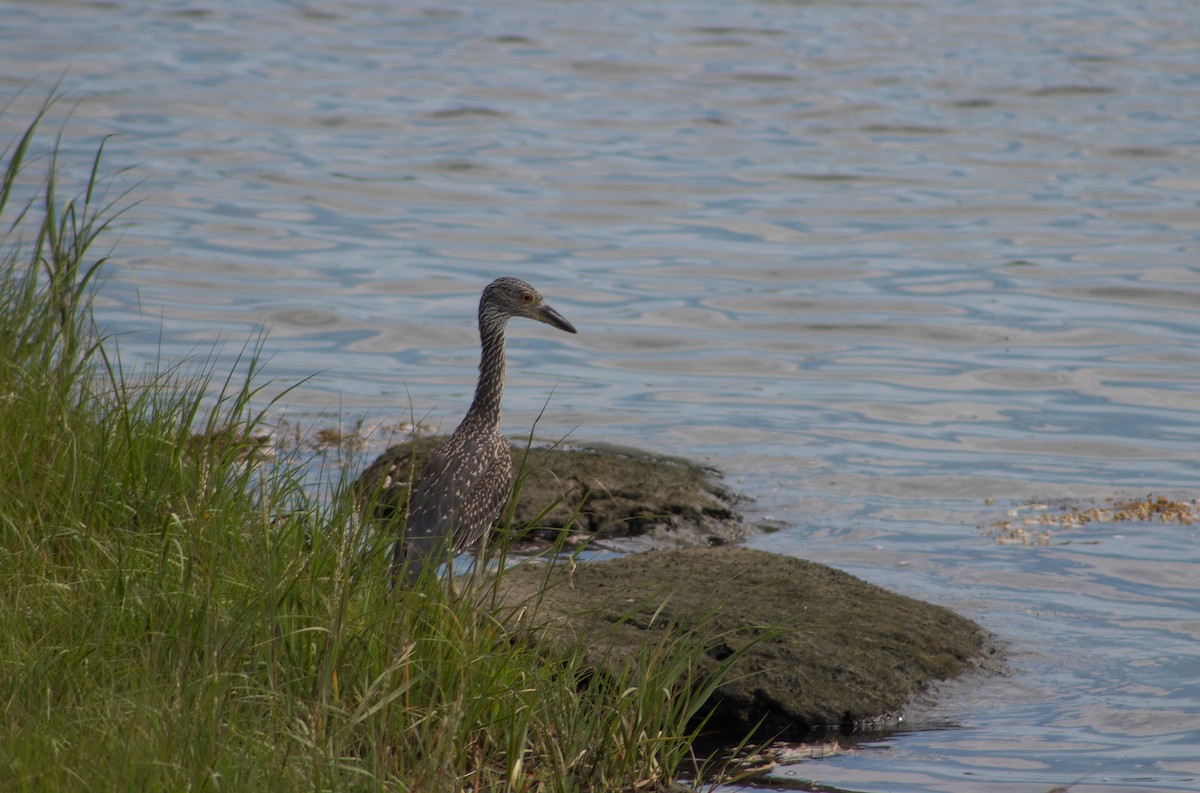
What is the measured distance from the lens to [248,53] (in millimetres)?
25203

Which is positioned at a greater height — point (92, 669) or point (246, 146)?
point (246, 146)

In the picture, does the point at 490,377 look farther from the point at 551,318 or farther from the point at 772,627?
the point at 772,627

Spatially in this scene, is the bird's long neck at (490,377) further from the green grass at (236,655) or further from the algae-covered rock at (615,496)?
the green grass at (236,655)

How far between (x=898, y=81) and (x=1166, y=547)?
17.0m

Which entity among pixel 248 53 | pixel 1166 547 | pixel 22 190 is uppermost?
pixel 248 53

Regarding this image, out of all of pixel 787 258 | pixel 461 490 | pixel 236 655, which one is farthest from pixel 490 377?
pixel 787 258

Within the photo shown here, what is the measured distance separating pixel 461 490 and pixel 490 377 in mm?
1033

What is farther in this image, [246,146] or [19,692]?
[246,146]

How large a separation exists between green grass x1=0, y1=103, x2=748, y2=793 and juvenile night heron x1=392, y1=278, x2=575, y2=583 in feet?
2.57

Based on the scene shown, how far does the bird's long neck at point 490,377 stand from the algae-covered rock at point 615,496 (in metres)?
0.57

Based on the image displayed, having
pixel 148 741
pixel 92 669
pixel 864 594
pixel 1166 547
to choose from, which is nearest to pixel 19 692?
pixel 92 669

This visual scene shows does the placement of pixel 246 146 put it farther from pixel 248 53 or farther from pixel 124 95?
pixel 248 53

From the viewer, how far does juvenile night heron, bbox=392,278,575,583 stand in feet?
22.7

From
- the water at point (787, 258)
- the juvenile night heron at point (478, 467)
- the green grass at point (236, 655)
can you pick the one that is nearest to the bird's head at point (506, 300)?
the juvenile night heron at point (478, 467)
